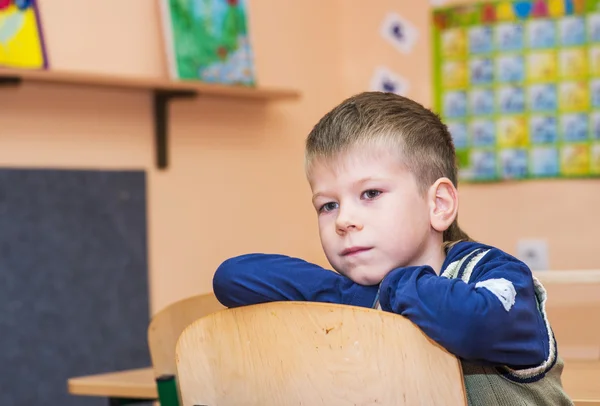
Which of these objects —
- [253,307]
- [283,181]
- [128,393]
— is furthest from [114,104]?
[253,307]

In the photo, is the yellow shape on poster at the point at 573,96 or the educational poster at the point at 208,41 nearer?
the educational poster at the point at 208,41

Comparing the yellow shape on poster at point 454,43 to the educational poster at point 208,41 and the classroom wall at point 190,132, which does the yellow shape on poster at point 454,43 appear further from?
the educational poster at point 208,41

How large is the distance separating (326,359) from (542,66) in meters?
2.78

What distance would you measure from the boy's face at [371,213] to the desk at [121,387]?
0.69m

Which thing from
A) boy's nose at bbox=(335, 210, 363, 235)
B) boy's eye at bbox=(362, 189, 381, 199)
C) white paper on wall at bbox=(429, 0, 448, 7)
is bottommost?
boy's nose at bbox=(335, 210, 363, 235)

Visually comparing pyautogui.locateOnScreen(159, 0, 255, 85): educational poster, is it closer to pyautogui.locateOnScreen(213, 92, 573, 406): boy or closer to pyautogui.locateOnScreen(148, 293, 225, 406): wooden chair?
pyautogui.locateOnScreen(148, 293, 225, 406): wooden chair

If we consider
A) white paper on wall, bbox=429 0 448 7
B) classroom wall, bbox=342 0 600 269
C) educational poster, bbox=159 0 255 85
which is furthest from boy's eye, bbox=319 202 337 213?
white paper on wall, bbox=429 0 448 7

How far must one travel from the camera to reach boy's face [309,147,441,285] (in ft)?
4.00

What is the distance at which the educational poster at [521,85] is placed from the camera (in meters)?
3.47

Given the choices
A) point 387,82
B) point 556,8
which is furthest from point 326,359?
point 387,82

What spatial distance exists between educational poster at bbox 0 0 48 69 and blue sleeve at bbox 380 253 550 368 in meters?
1.88

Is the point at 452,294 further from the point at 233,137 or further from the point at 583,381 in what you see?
the point at 233,137

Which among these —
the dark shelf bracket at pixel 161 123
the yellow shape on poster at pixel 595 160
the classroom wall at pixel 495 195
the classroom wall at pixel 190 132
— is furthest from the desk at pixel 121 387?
the yellow shape on poster at pixel 595 160

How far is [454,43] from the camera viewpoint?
3689 millimetres
